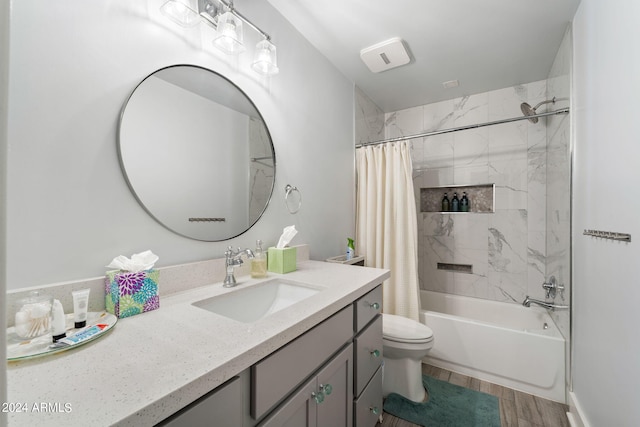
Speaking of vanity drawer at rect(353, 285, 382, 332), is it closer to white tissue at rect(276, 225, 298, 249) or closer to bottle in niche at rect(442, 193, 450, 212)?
white tissue at rect(276, 225, 298, 249)

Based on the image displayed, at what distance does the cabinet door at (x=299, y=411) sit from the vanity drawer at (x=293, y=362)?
0.03 meters

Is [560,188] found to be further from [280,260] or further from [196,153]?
[196,153]

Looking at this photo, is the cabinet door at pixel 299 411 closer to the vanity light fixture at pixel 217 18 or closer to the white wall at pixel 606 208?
the white wall at pixel 606 208

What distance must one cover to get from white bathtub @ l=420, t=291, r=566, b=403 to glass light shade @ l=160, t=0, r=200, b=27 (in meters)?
2.38

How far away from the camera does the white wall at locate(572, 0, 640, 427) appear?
922mm

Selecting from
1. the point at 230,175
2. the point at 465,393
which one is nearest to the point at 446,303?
the point at 465,393

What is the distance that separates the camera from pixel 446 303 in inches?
108

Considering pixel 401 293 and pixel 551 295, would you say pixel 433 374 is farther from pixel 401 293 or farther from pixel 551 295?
pixel 551 295

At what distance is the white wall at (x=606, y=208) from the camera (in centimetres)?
92

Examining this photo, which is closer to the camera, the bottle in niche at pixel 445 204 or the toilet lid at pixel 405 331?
the toilet lid at pixel 405 331

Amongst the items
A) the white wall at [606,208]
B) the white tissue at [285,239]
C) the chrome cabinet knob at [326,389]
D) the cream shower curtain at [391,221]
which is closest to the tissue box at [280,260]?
the white tissue at [285,239]

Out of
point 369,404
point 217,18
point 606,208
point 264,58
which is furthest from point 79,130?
point 606,208

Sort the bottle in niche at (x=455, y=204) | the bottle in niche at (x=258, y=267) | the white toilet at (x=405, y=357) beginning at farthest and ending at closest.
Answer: the bottle in niche at (x=455, y=204) < the white toilet at (x=405, y=357) < the bottle in niche at (x=258, y=267)

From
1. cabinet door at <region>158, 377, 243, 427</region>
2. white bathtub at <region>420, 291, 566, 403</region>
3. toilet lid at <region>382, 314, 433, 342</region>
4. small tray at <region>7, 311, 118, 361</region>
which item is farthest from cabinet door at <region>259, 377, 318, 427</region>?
white bathtub at <region>420, 291, 566, 403</region>
